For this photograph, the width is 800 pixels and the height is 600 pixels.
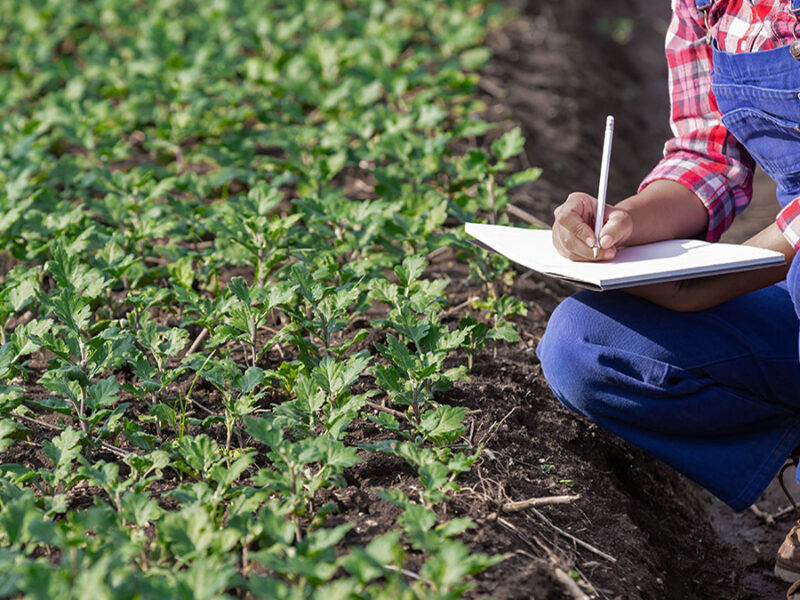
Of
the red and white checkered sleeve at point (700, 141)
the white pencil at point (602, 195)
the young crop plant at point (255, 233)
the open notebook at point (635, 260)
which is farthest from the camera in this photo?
the young crop plant at point (255, 233)

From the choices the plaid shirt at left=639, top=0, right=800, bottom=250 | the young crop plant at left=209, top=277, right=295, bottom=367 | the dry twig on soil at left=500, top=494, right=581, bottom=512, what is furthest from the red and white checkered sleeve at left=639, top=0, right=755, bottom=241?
the young crop plant at left=209, top=277, right=295, bottom=367

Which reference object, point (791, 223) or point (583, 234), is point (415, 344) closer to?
point (583, 234)

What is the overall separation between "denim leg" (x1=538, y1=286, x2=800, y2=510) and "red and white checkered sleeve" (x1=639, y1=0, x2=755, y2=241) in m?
0.24

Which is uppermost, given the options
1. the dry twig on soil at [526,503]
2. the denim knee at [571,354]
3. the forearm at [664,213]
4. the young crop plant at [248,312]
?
the forearm at [664,213]

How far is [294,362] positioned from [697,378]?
0.95m

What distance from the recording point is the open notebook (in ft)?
6.37

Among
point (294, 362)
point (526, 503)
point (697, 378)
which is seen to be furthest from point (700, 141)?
point (294, 362)

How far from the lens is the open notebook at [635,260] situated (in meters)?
1.94

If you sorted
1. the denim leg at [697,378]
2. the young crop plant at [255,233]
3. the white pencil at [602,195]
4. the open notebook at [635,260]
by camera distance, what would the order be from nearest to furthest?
→ the open notebook at [635,260]
the white pencil at [602,195]
the denim leg at [697,378]
the young crop plant at [255,233]

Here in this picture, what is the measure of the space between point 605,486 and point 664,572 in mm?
245

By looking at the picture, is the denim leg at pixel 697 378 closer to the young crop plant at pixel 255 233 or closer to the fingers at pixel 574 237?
the fingers at pixel 574 237

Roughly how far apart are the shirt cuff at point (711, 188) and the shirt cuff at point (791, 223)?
0.76 feet

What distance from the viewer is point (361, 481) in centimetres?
213

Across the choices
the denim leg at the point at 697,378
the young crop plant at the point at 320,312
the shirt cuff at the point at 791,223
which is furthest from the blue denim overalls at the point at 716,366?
the young crop plant at the point at 320,312
